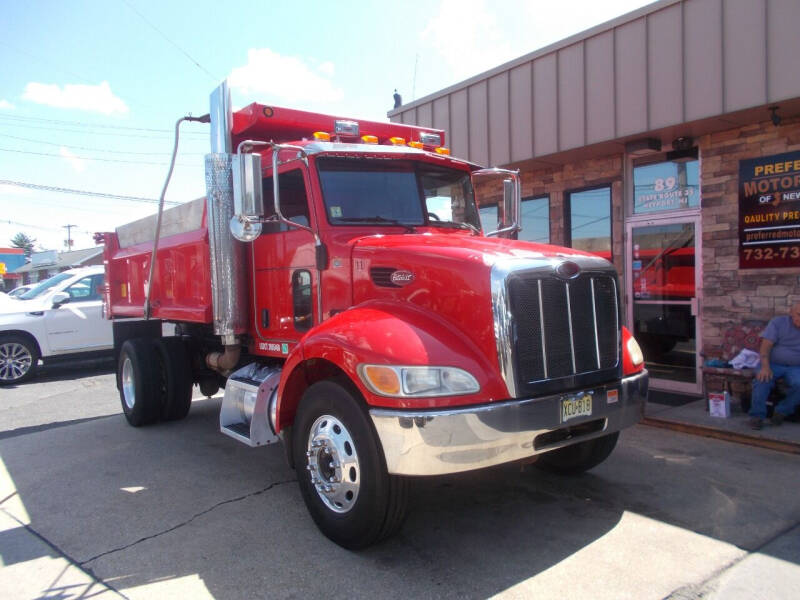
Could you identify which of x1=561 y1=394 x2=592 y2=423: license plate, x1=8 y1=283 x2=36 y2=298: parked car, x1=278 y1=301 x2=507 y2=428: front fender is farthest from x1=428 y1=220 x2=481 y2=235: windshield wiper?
x1=8 y1=283 x2=36 y2=298: parked car

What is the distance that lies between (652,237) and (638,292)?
2.43 feet

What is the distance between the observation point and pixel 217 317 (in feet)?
16.9

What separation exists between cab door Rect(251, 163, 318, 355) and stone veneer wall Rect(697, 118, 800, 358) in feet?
15.8

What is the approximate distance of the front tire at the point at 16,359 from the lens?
10242 mm

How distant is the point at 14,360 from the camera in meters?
10.3

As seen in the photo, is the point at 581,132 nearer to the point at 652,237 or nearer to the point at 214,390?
the point at 652,237

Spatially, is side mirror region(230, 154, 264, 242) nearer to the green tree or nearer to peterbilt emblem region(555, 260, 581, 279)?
peterbilt emblem region(555, 260, 581, 279)

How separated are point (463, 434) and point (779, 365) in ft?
14.1

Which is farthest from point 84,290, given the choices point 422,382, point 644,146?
point 422,382

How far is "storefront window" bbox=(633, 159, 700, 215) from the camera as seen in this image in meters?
7.21

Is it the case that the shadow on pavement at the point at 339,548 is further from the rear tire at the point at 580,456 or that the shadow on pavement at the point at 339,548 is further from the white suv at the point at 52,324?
the white suv at the point at 52,324

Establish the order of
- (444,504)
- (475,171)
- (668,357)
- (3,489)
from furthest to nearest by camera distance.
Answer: (668,357), (475,171), (3,489), (444,504)

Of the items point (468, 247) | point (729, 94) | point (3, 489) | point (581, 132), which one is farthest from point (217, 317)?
point (729, 94)

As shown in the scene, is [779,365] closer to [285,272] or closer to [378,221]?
[378,221]
